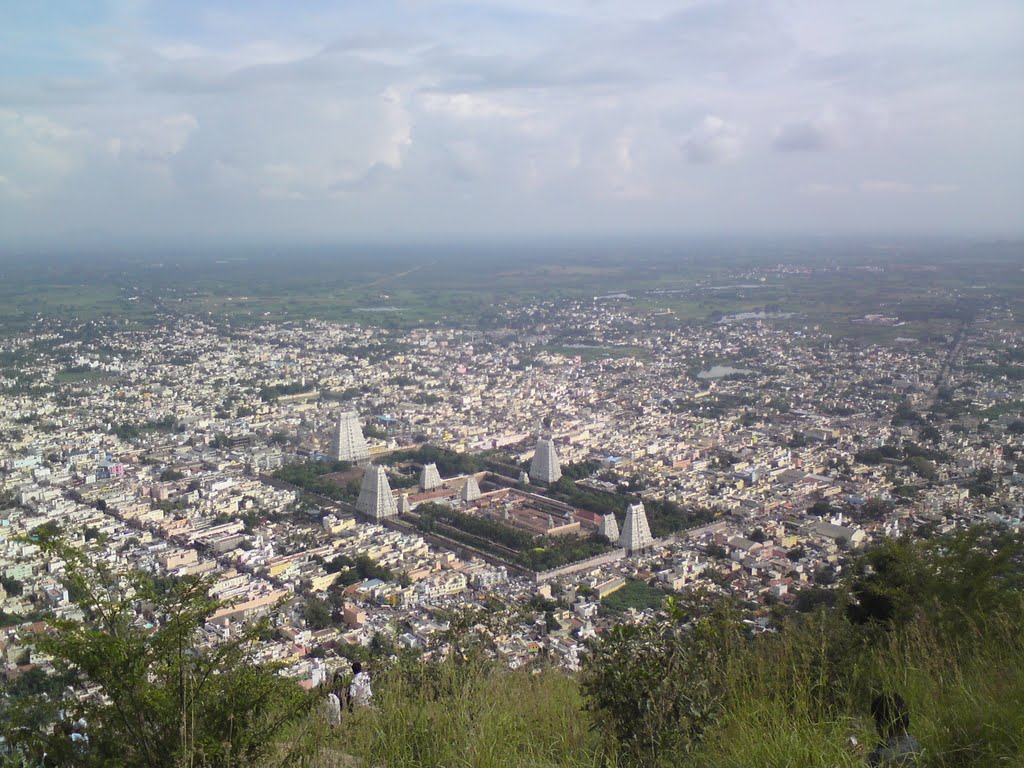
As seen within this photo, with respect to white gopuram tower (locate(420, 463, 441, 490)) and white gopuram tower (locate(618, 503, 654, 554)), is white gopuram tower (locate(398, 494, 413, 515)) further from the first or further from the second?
white gopuram tower (locate(618, 503, 654, 554))

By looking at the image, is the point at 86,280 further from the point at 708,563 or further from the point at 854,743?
the point at 854,743

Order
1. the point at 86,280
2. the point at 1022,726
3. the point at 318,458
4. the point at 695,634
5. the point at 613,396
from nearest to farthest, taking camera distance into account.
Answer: the point at 1022,726
the point at 695,634
the point at 318,458
the point at 613,396
the point at 86,280

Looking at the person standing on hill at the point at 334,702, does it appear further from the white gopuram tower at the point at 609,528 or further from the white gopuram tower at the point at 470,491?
the white gopuram tower at the point at 470,491

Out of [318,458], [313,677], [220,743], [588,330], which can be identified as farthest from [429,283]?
[220,743]

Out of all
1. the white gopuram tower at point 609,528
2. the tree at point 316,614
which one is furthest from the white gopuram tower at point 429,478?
the tree at point 316,614

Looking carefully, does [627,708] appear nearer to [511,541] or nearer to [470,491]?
[511,541]
